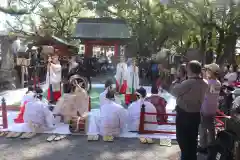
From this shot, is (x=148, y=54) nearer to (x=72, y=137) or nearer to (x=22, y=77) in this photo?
(x=22, y=77)

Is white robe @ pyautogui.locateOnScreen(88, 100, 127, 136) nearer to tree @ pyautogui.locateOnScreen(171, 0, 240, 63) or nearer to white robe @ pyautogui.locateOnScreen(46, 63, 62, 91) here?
white robe @ pyautogui.locateOnScreen(46, 63, 62, 91)

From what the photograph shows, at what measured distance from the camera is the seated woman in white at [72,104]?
274 inches

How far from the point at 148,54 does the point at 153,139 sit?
20.1 meters

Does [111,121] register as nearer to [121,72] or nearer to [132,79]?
[132,79]

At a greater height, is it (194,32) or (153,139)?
(194,32)

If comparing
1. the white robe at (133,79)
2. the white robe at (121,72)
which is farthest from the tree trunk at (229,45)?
the white robe at (121,72)

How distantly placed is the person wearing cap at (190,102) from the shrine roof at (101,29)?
10675 millimetres

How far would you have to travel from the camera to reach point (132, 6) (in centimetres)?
2086

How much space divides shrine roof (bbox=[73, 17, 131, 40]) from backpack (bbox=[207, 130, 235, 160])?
1098 centimetres

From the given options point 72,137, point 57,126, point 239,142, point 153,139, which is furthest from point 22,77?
point 239,142

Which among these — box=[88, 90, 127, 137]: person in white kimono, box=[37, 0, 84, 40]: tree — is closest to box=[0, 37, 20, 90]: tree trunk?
box=[88, 90, 127, 137]: person in white kimono

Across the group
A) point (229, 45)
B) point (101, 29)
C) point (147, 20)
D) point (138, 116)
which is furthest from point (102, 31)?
point (147, 20)

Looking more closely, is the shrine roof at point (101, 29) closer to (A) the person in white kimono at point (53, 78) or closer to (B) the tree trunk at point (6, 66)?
(B) the tree trunk at point (6, 66)

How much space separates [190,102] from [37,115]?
3.65m
